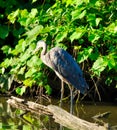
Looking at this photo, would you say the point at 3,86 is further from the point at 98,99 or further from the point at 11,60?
the point at 98,99

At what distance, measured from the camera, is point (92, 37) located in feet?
27.1

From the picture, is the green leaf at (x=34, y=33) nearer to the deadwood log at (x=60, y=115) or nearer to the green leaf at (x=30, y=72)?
the green leaf at (x=30, y=72)

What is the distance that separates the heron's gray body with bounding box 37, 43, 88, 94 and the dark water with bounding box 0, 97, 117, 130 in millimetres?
574

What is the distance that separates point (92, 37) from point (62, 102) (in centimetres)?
158

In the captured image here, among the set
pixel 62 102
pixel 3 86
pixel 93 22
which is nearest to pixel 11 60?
pixel 3 86

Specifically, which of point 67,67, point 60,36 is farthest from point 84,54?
point 67,67

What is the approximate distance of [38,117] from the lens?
793 centimetres

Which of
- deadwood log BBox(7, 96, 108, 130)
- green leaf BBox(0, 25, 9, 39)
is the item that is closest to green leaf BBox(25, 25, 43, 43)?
green leaf BBox(0, 25, 9, 39)

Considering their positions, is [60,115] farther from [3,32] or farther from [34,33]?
[3,32]

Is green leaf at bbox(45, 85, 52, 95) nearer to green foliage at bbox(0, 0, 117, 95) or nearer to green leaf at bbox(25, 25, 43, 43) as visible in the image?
green foliage at bbox(0, 0, 117, 95)

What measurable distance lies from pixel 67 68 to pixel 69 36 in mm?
958

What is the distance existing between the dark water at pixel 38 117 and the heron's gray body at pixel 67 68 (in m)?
0.57

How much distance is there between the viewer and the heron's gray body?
7875 mm

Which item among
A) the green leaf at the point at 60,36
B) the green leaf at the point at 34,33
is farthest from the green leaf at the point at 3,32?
the green leaf at the point at 60,36
